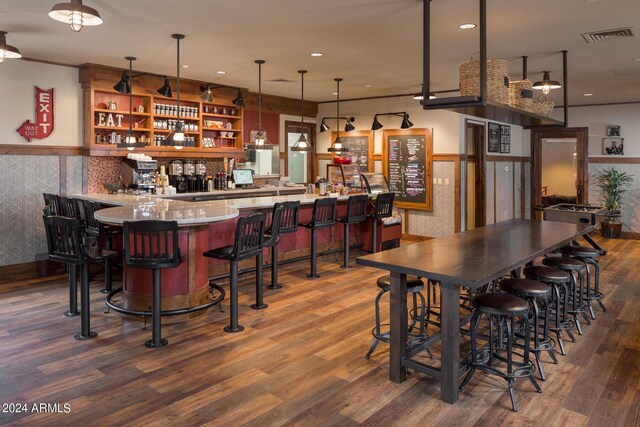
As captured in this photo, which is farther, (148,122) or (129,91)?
(148,122)

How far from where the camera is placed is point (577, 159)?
10.3 metres

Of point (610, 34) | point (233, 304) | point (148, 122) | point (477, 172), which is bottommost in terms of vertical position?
point (233, 304)

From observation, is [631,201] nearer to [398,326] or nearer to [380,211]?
[380,211]

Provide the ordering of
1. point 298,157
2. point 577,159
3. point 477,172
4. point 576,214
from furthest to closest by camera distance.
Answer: point 577,159 → point 298,157 → point 477,172 → point 576,214

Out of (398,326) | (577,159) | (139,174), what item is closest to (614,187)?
(577,159)

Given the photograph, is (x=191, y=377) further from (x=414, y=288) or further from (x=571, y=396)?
(x=571, y=396)

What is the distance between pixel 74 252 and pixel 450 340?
2.86m

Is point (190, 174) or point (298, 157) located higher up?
point (298, 157)

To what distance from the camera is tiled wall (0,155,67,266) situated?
592 centimetres

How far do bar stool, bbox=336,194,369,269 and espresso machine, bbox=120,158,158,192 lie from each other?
8.88 feet

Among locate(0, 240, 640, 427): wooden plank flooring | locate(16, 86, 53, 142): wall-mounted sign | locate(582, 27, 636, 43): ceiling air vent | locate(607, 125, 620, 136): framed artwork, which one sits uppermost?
locate(582, 27, 636, 43): ceiling air vent

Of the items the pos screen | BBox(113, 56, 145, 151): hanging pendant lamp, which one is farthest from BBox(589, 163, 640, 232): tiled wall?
BBox(113, 56, 145, 151): hanging pendant lamp

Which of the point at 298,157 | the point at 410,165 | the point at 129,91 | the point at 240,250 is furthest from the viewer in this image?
the point at 298,157

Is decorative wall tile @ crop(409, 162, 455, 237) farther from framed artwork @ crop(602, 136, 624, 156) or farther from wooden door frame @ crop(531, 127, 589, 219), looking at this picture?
framed artwork @ crop(602, 136, 624, 156)
